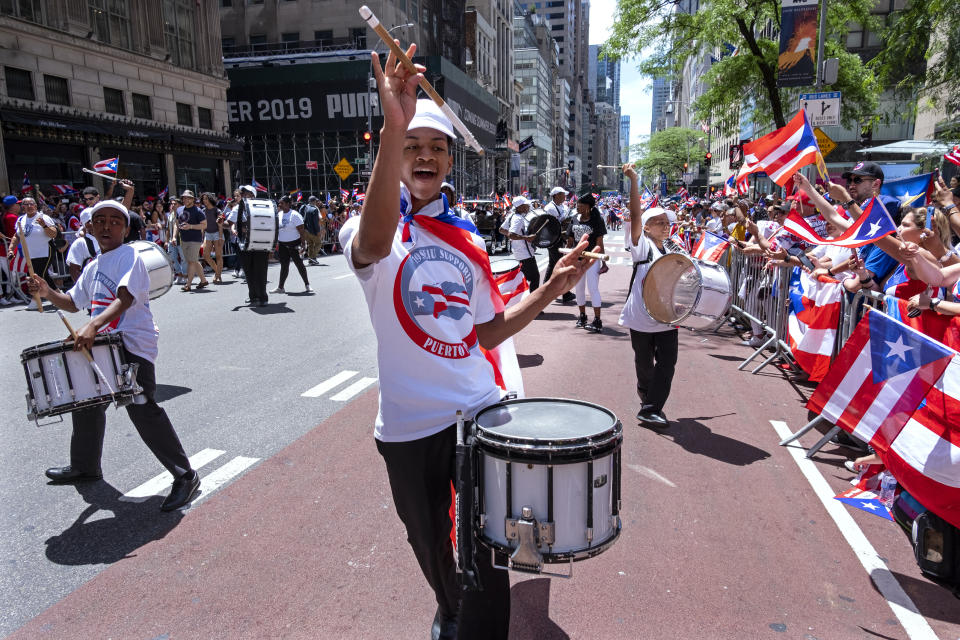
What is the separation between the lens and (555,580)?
356cm

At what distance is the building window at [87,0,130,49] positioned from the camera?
25.7 m

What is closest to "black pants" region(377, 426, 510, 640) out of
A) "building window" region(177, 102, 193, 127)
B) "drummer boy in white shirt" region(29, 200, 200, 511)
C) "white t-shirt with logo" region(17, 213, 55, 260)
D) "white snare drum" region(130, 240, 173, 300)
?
"drummer boy in white shirt" region(29, 200, 200, 511)

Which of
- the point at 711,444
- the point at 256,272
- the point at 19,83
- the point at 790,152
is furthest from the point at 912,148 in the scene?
the point at 19,83

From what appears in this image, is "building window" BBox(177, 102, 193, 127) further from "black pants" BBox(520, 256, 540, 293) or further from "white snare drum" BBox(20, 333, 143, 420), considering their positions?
"white snare drum" BBox(20, 333, 143, 420)

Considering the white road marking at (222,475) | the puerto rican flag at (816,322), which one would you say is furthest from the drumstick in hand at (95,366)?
the puerto rican flag at (816,322)

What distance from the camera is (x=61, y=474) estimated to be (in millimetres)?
4656

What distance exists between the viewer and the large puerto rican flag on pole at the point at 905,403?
3525mm

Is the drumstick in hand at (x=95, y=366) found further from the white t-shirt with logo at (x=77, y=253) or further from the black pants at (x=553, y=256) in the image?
the black pants at (x=553, y=256)

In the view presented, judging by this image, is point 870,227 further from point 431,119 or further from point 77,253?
point 77,253

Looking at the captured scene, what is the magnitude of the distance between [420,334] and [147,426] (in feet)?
9.09

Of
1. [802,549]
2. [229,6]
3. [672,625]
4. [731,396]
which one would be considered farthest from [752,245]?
[229,6]

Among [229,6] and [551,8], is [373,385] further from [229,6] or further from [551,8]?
[551,8]

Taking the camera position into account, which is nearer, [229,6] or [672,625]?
[672,625]

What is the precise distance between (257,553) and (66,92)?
2658 centimetres
